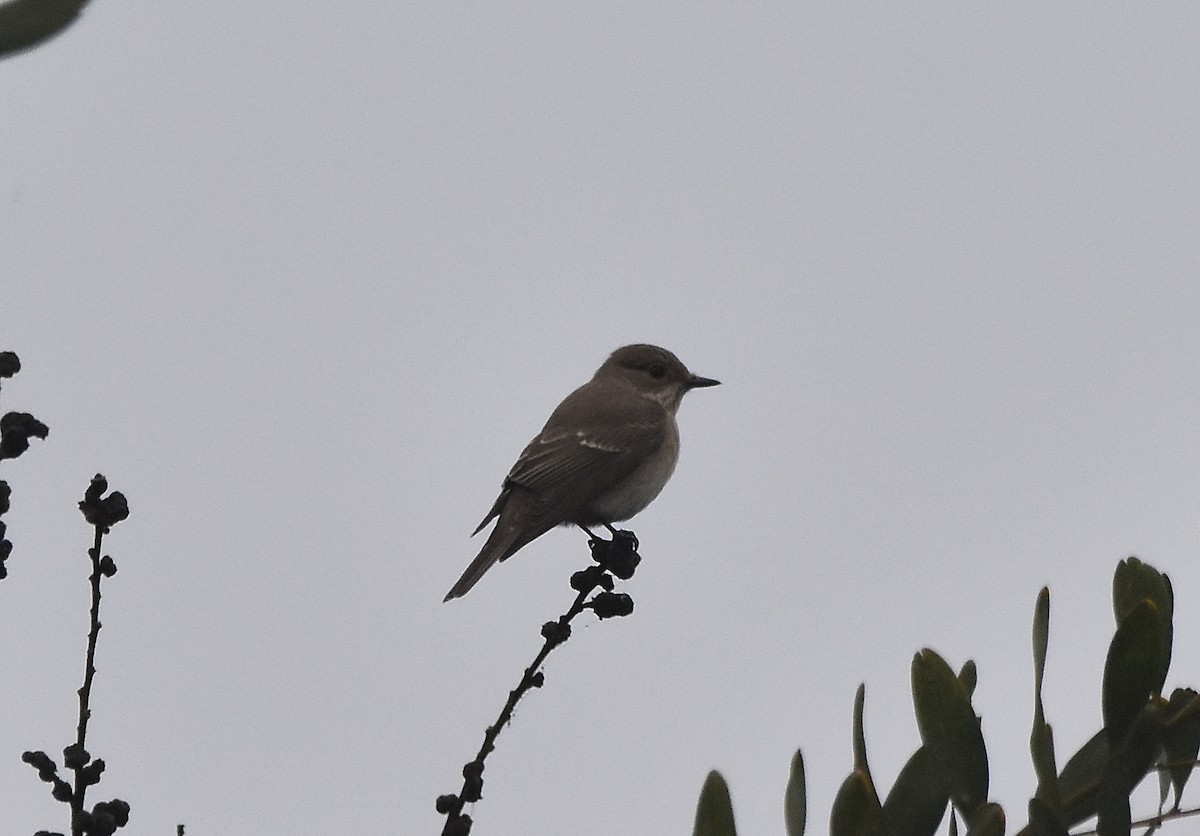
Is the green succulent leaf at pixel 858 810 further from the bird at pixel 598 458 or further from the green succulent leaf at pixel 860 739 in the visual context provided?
the bird at pixel 598 458

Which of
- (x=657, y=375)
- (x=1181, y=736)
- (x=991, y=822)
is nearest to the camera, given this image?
(x=991, y=822)

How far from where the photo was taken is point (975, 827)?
2.02 m

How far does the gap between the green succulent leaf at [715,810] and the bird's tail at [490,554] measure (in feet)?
13.4

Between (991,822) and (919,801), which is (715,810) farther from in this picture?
(991,822)

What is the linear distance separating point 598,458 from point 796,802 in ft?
17.9

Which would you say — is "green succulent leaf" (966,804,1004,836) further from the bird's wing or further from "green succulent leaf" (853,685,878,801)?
the bird's wing

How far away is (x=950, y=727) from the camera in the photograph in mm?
2242

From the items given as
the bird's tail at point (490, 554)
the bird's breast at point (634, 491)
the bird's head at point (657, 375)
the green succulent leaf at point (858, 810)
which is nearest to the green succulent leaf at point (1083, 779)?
the green succulent leaf at point (858, 810)

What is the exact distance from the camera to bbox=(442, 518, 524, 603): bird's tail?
6309mm

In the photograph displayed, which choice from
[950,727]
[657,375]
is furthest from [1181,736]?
[657,375]

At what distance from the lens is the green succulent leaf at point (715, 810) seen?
2217mm

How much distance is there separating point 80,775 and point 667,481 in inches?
235

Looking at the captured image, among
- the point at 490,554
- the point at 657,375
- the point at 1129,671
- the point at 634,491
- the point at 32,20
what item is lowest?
the point at 1129,671

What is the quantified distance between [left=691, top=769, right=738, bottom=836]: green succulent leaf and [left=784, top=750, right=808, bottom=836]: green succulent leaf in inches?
3.7
